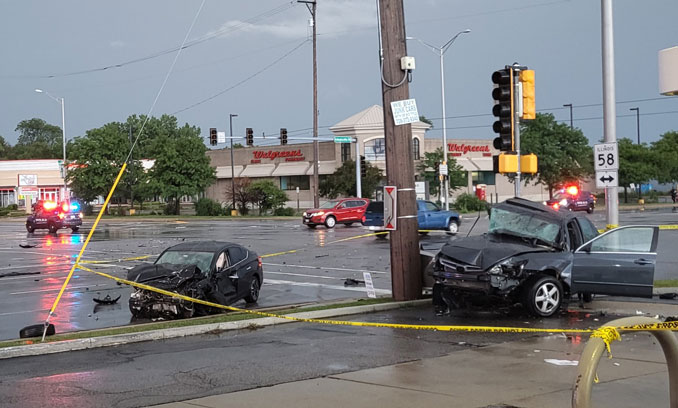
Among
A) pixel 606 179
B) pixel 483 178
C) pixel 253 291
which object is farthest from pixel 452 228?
pixel 483 178

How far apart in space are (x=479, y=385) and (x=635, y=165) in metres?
72.9

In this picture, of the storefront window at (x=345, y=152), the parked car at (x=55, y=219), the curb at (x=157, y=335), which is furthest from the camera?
the storefront window at (x=345, y=152)

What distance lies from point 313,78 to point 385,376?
49142 mm

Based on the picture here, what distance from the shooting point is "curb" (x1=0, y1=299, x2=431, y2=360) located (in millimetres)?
10680

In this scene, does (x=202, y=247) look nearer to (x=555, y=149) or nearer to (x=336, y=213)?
(x=336, y=213)

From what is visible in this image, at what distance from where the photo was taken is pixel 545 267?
12.8 m

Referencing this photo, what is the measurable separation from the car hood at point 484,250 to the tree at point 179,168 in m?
61.9

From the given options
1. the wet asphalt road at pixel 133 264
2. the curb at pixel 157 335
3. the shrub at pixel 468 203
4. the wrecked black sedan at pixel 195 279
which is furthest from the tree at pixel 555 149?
the curb at pixel 157 335

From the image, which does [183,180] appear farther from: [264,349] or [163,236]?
[264,349]

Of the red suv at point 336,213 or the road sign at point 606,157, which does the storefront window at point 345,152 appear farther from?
the road sign at point 606,157

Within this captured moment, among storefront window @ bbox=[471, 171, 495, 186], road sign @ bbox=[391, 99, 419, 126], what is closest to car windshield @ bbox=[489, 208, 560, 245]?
road sign @ bbox=[391, 99, 419, 126]

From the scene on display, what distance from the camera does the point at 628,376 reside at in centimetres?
853

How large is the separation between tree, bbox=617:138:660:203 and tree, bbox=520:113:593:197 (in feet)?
19.8

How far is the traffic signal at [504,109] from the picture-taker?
15766 mm
